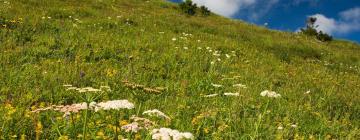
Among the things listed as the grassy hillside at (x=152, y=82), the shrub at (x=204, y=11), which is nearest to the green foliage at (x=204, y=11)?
the shrub at (x=204, y=11)

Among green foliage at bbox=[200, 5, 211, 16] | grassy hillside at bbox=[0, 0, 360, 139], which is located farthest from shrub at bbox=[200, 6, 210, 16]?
grassy hillside at bbox=[0, 0, 360, 139]

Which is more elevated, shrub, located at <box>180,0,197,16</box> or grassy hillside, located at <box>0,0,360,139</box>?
shrub, located at <box>180,0,197,16</box>

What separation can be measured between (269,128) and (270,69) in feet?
26.7

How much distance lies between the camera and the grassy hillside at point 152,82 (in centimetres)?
668

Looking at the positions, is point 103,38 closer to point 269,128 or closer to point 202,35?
point 202,35

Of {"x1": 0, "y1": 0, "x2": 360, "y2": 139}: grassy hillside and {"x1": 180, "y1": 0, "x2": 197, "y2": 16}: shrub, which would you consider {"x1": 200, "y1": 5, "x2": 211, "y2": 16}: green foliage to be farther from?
{"x1": 0, "y1": 0, "x2": 360, "y2": 139}: grassy hillside

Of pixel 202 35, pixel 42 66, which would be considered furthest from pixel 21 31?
pixel 202 35

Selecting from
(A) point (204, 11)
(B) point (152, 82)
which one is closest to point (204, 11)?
(A) point (204, 11)

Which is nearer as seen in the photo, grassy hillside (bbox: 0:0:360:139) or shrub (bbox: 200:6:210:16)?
grassy hillside (bbox: 0:0:360:139)

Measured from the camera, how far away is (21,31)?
1403 centimetres

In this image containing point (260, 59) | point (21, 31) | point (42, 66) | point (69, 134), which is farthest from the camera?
point (260, 59)

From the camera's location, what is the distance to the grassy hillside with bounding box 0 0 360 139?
21.9ft

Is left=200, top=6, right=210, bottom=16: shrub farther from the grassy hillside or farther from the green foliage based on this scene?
the grassy hillside

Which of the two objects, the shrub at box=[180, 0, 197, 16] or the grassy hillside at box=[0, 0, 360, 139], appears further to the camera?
the shrub at box=[180, 0, 197, 16]
